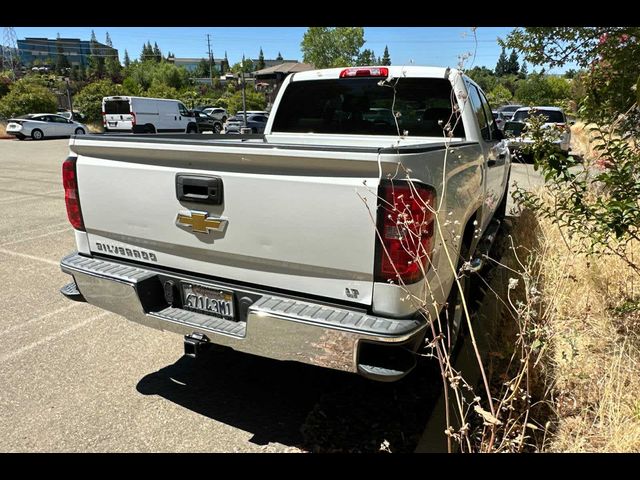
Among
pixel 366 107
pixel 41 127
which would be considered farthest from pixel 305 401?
pixel 41 127

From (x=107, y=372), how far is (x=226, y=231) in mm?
1725

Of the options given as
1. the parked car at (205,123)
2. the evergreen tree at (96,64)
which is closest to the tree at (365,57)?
the parked car at (205,123)

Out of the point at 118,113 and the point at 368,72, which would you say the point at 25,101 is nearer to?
the point at 118,113

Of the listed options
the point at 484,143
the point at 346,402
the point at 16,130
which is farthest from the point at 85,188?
the point at 16,130

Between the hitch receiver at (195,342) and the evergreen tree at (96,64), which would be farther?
the evergreen tree at (96,64)

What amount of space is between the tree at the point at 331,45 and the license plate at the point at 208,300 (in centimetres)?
5202

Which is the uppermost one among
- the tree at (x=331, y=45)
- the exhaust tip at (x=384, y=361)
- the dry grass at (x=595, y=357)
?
the tree at (x=331, y=45)

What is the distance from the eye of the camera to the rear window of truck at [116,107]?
27.0 metres

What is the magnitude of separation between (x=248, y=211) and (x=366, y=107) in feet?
7.93

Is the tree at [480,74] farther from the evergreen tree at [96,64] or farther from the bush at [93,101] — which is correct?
the evergreen tree at [96,64]

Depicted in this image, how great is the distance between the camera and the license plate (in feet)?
9.36

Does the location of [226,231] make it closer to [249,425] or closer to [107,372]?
[249,425]
